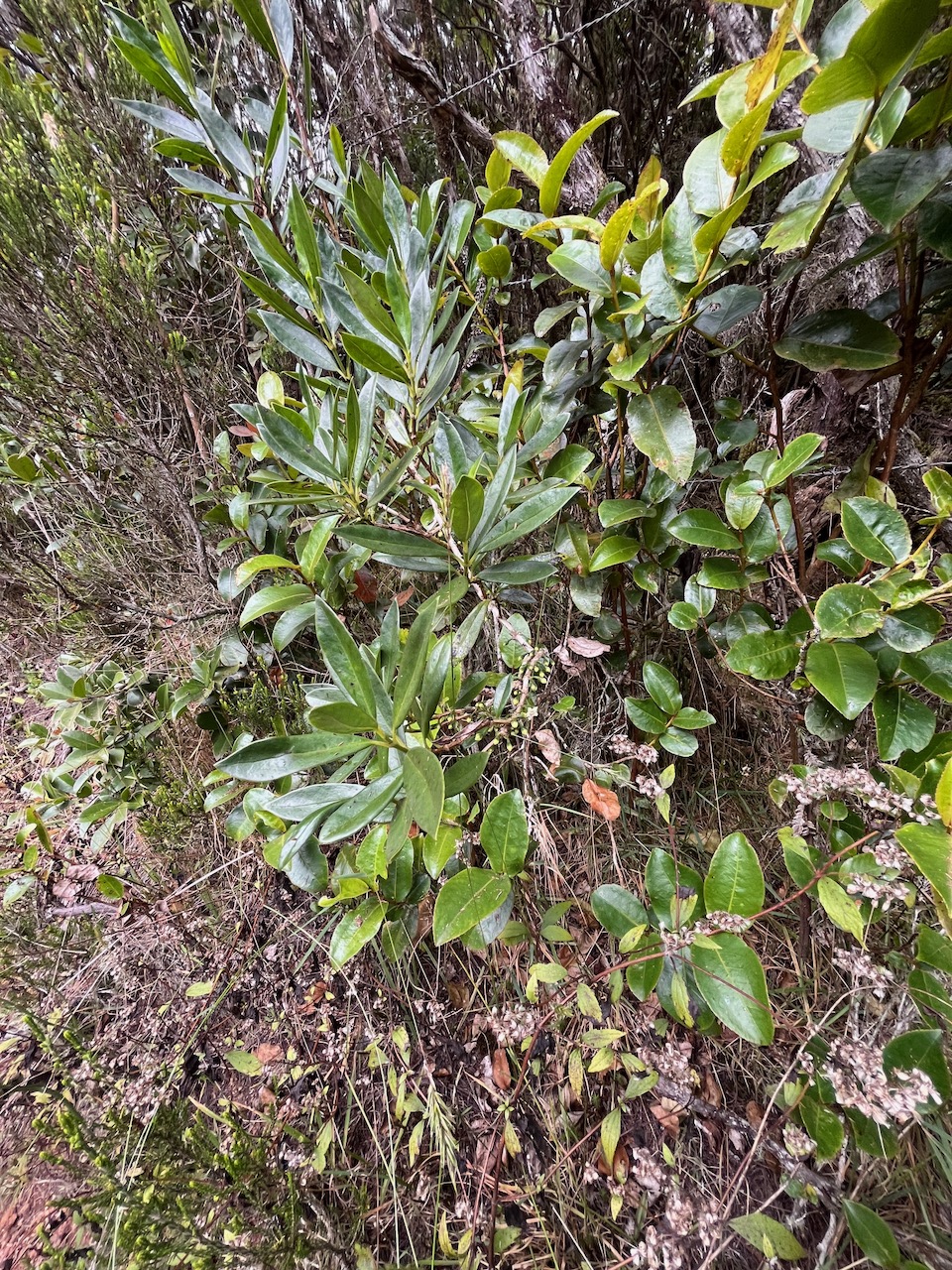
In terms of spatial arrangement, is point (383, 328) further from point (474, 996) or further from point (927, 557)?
point (474, 996)

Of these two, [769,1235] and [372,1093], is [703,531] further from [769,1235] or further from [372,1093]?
[372,1093]

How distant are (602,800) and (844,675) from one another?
1.07 ft

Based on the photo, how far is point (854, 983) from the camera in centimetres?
74

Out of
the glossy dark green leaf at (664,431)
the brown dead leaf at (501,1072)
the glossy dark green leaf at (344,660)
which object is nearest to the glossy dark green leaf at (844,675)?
the glossy dark green leaf at (664,431)

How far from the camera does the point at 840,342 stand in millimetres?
550

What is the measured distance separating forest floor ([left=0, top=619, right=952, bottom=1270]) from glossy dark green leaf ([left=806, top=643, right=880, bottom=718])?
0.39 metres

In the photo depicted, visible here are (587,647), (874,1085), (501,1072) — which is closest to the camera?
(874,1085)

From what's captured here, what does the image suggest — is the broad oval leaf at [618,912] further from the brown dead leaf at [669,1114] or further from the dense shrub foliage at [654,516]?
the brown dead leaf at [669,1114]

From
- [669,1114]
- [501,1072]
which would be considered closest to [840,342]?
[669,1114]

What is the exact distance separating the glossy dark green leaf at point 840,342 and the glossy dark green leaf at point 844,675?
0.28 metres

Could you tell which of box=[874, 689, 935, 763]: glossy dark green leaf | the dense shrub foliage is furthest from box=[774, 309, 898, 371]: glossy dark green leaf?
box=[874, 689, 935, 763]: glossy dark green leaf

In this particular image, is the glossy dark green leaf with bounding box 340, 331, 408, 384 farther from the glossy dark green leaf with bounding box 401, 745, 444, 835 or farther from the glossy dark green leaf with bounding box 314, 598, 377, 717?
the glossy dark green leaf with bounding box 401, 745, 444, 835

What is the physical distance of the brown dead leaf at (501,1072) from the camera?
0.92m

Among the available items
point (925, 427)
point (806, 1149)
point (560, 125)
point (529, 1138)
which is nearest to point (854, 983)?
point (806, 1149)
